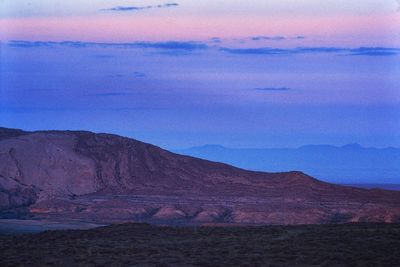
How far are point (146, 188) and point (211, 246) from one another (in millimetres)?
39216

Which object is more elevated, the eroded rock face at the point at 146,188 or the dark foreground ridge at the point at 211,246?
the eroded rock face at the point at 146,188

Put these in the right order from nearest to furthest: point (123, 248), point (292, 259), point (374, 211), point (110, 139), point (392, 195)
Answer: point (292, 259) < point (123, 248) < point (374, 211) < point (392, 195) < point (110, 139)

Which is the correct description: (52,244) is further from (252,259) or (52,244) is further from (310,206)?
(310,206)

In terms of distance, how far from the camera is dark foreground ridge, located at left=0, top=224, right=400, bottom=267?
3381 cm

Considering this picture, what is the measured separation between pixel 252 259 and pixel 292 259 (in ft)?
4.82

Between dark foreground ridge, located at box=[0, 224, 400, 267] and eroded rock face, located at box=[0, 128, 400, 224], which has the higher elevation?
eroded rock face, located at box=[0, 128, 400, 224]

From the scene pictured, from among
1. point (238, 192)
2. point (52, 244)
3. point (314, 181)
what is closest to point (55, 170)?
point (238, 192)

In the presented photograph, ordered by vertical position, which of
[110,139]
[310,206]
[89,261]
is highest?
[110,139]

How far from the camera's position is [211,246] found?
3778 cm

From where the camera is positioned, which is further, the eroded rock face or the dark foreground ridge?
the eroded rock face

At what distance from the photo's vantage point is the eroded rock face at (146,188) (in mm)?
66500

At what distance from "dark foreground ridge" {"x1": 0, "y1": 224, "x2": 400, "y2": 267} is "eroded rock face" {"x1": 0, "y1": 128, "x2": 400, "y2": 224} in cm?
2005

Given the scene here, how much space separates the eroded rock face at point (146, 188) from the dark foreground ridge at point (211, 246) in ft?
65.8

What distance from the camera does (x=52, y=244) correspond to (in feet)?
131
